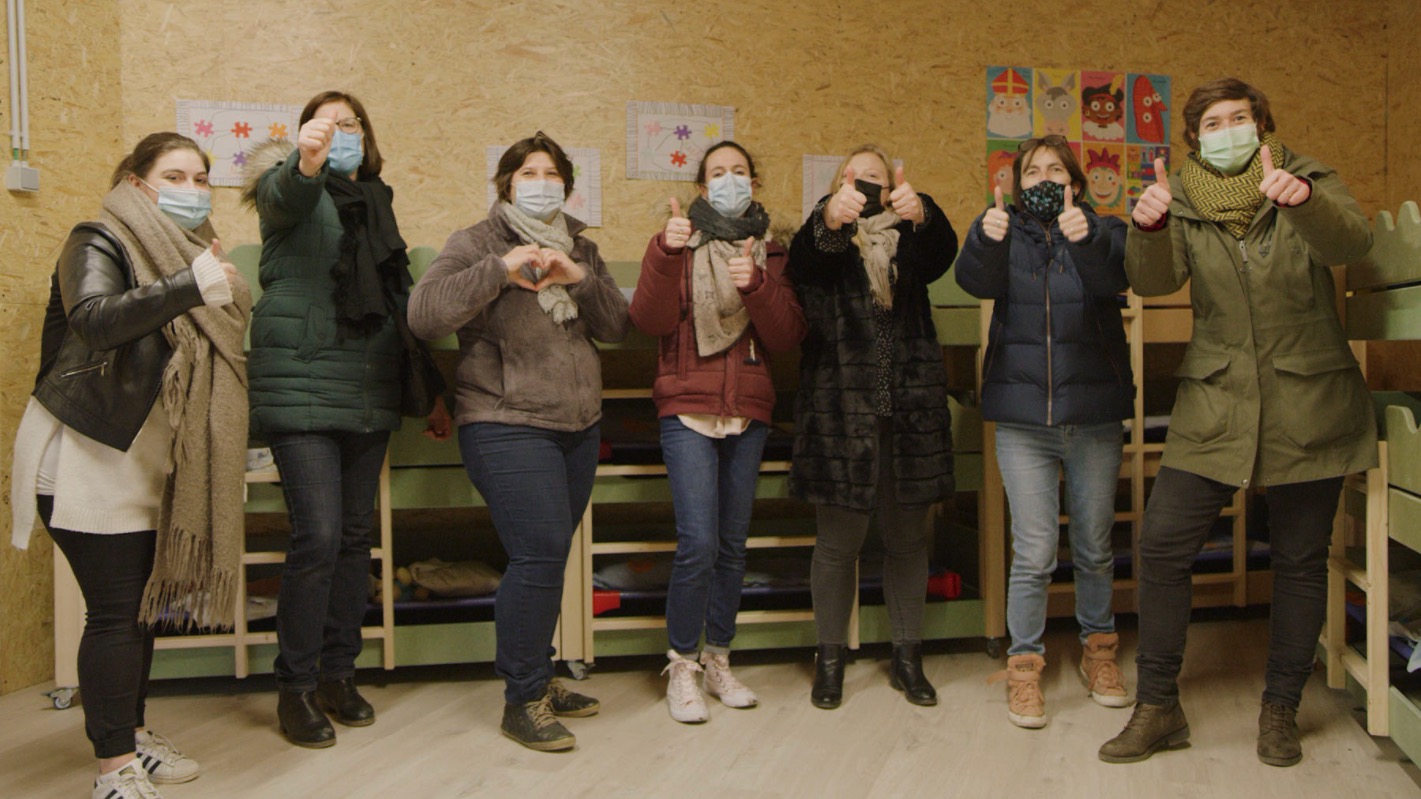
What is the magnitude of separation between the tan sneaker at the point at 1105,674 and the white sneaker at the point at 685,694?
39.1 inches

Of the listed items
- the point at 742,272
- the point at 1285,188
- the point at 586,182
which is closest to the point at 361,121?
the point at 742,272

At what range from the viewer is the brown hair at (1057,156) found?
239cm

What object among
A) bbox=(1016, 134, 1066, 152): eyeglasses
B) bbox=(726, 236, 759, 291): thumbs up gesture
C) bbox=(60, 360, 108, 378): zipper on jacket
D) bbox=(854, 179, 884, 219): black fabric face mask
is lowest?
bbox=(60, 360, 108, 378): zipper on jacket

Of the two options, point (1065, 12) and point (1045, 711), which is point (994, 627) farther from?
point (1065, 12)

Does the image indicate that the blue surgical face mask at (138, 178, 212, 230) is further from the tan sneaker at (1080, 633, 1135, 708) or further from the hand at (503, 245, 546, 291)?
the tan sneaker at (1080, 633, 1135, 708)

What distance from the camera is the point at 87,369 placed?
190 centimetres

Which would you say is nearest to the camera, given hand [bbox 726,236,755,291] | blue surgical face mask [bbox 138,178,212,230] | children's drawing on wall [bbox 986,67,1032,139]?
blue surgical face mask [bbox 138,178,212,230]

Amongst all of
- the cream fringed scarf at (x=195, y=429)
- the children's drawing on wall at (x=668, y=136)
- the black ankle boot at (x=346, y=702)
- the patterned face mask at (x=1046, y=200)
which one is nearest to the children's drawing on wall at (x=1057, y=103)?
the children's drawing on wall at (x=668, y=136)

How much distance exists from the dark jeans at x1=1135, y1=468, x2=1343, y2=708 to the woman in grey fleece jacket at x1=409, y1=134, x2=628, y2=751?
4.26ft

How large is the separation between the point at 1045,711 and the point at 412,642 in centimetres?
167

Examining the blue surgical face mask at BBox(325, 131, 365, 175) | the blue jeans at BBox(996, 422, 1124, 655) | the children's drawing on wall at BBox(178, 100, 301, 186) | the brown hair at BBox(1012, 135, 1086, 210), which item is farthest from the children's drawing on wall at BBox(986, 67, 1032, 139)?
the children's drawing on wall at BBox(178, 100, 301, 186)

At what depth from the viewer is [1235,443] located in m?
2.09

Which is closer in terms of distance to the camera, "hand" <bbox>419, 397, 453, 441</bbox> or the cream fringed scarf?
the cream fringed scarf

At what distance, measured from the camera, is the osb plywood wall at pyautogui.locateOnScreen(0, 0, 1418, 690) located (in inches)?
Answer: 116
